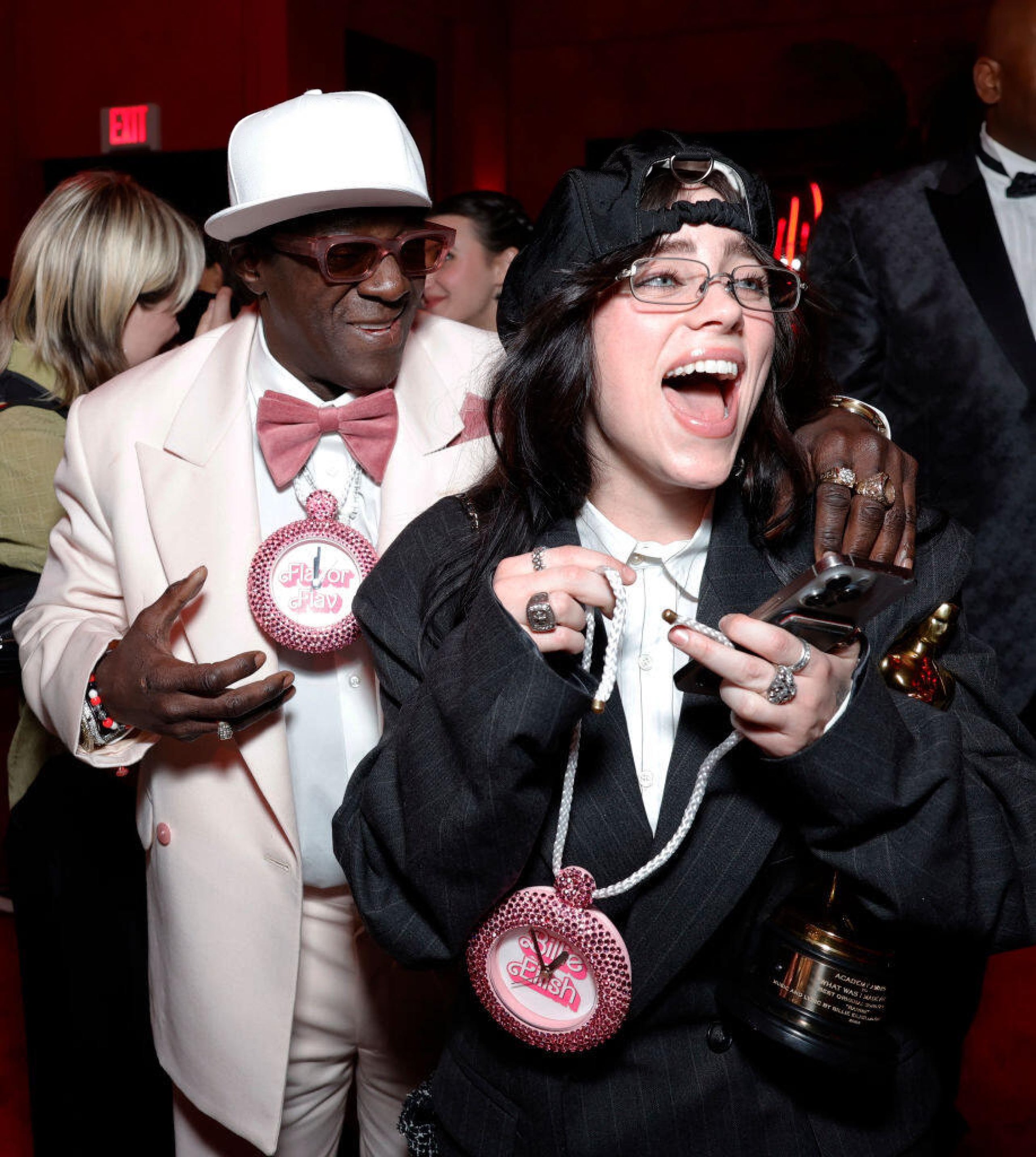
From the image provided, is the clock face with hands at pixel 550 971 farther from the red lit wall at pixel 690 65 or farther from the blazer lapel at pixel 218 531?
the red lit wall at pixel 690 65

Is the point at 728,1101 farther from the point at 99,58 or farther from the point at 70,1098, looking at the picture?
the point at 99,58

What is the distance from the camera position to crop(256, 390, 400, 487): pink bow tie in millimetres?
1969

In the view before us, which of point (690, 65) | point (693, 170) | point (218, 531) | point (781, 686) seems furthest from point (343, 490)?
point (690, 65)

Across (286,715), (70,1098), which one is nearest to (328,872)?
(286,715)

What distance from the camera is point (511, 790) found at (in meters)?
1.28

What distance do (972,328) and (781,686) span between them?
2.04 metres

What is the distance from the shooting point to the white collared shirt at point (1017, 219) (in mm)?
3023

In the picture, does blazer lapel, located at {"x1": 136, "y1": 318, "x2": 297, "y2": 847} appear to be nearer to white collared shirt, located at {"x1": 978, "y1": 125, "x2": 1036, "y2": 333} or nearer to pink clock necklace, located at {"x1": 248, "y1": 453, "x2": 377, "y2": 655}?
pink clock necklace, located at {"x1": 248, "y1": 453, "x2": 377, "y2": 655}

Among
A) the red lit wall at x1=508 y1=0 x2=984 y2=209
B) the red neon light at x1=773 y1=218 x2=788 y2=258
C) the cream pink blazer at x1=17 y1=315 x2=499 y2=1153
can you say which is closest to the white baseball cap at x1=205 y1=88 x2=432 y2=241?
the cream pink blazer at x1=17 y1=315 x2=499 y2=1153

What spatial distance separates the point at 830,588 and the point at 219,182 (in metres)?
7.03

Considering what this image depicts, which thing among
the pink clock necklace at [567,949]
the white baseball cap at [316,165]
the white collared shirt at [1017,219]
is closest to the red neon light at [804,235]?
the white collared shirt at [1017,219]

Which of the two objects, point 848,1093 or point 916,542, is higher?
point 916,542

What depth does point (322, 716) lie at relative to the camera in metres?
1.96

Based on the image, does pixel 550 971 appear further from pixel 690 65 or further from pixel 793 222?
pixel 690 65
